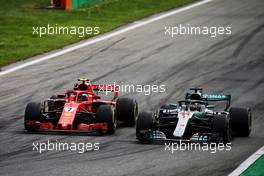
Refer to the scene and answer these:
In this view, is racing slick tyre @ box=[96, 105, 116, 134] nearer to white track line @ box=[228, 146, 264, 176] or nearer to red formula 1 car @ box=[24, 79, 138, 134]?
red formula 1 car @ box=[24, 79, 138, 134]

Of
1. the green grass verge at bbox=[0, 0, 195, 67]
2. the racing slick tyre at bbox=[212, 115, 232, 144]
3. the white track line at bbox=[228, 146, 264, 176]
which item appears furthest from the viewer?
the green grass verge at bbox=[0, 0, 195, 67]

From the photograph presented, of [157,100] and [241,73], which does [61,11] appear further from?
[157,100]

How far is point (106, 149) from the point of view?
25109 mm

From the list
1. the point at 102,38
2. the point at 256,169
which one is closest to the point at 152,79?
the point at 102,38

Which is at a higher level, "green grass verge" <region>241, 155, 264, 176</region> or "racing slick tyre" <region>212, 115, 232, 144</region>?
"racing slick tyre" <region>212, 115, 232, 144</region>

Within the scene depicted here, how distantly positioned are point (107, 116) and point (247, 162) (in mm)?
4534

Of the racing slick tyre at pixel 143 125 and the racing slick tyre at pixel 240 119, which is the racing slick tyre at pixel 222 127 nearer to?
the racing slick tyre at pixel 240 119

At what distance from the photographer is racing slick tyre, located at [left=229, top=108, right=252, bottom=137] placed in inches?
1049

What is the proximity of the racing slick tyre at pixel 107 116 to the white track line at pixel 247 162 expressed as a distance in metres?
3.96

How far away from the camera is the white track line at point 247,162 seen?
74.3ft

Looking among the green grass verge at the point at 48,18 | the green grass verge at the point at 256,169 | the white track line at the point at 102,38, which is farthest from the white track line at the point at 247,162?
the green grass verge at the point at 48,18

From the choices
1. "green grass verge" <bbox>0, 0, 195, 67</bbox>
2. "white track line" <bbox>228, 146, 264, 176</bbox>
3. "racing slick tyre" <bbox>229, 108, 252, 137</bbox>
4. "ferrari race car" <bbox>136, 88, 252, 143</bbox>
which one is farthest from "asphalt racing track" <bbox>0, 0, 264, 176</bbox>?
"green grass verge" <bbox>0, 0, 195, 67</bbox>

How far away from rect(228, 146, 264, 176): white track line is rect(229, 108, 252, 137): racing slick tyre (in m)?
1.21

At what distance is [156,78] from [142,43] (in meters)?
7.42
